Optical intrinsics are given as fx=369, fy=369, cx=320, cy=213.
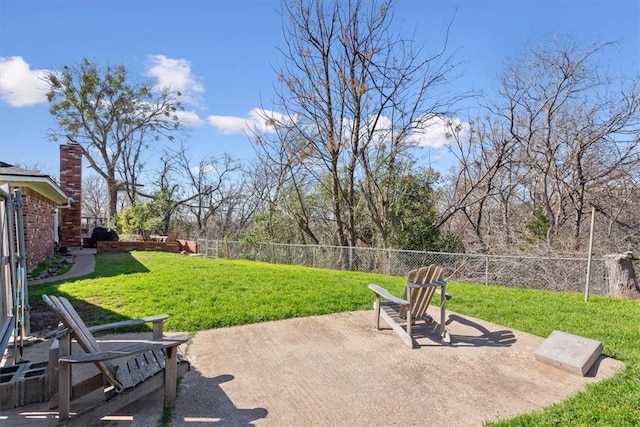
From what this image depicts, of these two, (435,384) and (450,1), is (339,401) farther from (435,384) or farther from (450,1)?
(450,1)

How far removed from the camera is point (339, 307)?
564cm

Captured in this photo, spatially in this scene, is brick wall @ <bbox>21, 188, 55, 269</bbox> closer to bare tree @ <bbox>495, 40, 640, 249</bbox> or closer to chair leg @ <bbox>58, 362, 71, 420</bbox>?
chair leg @ <bbox>58, 362, 71, 420</bbox>

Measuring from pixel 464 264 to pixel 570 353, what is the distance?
7.09 meters

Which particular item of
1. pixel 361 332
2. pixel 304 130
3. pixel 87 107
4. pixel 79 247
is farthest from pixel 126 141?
pixel 361 332

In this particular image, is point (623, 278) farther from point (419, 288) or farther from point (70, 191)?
point (70, 191)

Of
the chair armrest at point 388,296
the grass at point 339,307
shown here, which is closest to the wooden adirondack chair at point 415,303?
the chair armrest at point 388,296

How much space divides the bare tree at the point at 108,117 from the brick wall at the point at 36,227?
1189cm

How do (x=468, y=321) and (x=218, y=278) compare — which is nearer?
(x=468, y=321)

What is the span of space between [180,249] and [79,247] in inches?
161

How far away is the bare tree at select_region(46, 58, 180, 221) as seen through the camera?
23359mm

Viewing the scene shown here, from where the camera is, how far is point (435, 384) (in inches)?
124

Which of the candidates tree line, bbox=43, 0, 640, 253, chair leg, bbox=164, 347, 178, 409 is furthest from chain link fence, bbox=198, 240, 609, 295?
chair leg, bbox=164, 347, 178, 409

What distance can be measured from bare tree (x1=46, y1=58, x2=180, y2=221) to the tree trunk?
2459 cm

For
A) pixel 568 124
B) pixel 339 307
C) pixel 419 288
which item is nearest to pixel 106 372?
pixel 419 288
